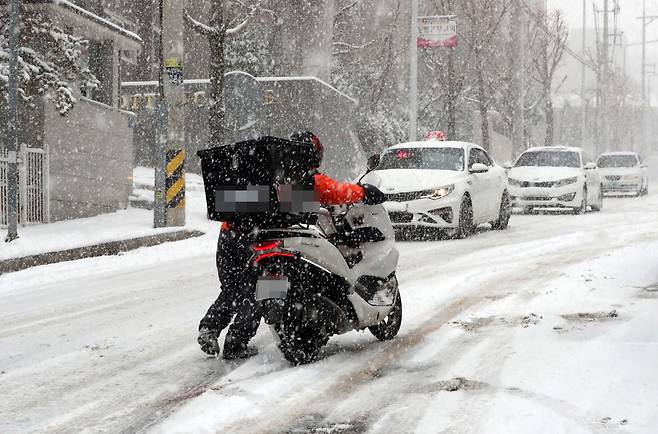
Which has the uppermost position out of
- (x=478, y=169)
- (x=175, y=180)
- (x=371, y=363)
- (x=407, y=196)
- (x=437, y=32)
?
(x=437, y=32)

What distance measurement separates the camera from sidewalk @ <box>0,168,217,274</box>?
12211 millimetres

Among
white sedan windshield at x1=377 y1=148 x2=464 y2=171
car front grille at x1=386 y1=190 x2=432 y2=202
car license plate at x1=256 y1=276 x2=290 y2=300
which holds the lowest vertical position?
car license plate at x1=256 y1=276 x2=290 y2=300

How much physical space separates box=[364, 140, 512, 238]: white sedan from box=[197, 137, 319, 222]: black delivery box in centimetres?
889

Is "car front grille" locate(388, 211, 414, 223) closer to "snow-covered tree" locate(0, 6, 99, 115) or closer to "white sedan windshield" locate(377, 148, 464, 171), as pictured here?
"white sedan windshield" locate(377, 148, 464, 171)

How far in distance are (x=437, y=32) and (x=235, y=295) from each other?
69.0 feet

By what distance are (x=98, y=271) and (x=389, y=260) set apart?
5.72 meters

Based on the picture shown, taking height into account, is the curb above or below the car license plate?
below

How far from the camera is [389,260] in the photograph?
6844 millimetres

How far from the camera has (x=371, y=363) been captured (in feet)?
20.4

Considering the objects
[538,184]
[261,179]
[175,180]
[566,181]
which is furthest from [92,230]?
[566,181]

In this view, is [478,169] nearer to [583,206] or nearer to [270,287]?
[583,206]

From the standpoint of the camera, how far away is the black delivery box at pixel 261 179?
5.69 m

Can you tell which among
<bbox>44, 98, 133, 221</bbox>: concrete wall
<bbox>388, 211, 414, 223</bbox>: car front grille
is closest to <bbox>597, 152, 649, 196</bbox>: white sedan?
<bbox>44, 98, 133, 221</bbox>: concrete wall

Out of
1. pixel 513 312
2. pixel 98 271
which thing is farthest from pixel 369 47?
pixel 513 312
